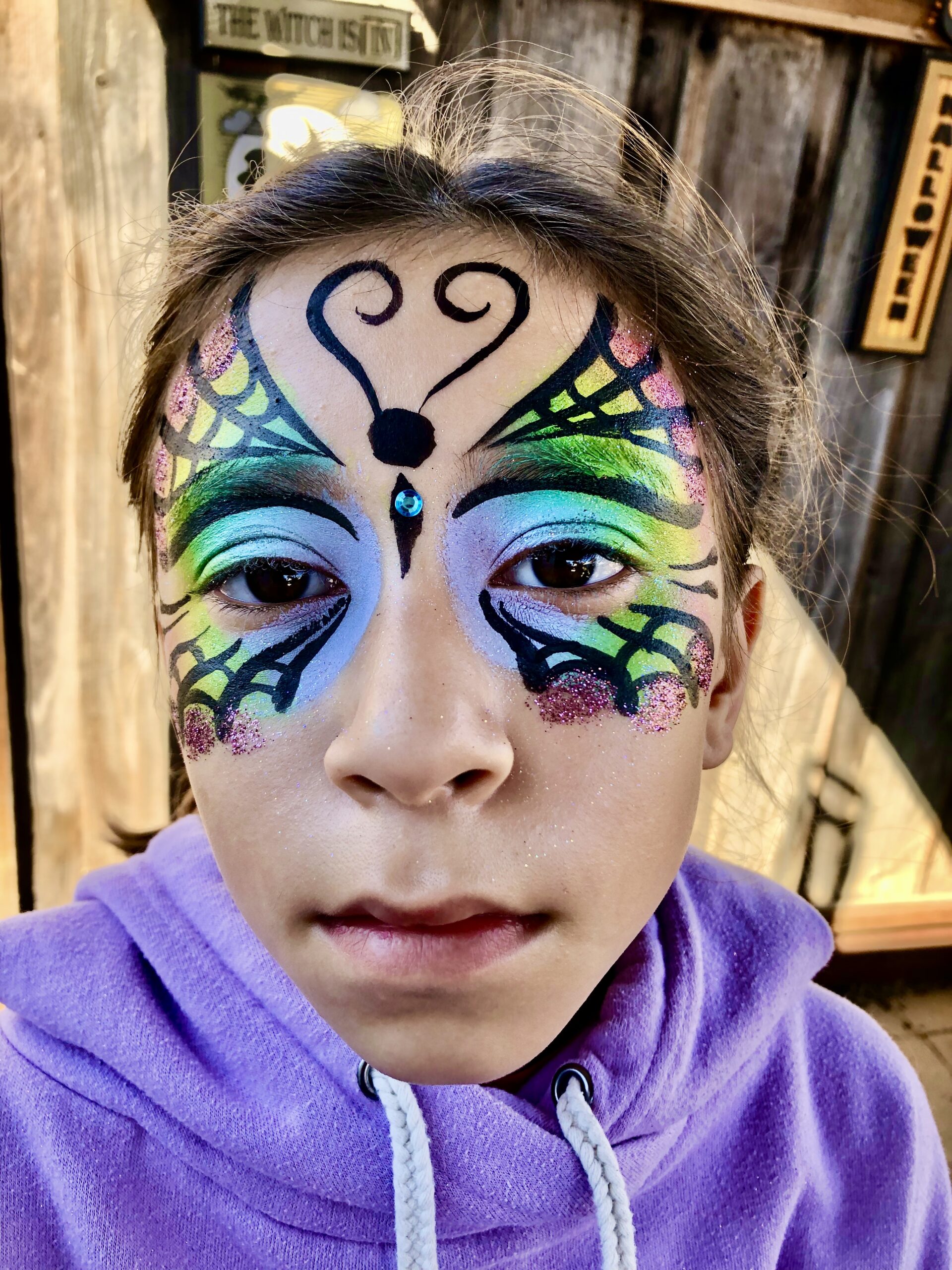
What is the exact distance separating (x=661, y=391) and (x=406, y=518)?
0.27 m

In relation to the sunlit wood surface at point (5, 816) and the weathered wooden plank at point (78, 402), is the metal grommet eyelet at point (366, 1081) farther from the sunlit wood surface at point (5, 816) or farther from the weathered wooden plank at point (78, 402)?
the sunlit wood surface at point (5, 816)

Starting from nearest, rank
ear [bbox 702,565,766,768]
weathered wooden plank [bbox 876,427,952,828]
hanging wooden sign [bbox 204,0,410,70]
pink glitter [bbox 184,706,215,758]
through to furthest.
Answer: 1. pink glitter [bbox 184,706,215,758]
2. ear [bbox 702,565,766,768]
3. hanging wooden sign [bbox 204,0,410,70]
4. weathered wooden plank [bbox 876,427,952,828]

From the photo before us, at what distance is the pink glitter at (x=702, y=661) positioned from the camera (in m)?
0.73

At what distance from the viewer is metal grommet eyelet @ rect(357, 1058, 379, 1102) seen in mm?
767

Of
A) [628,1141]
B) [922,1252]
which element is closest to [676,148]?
[628,1141]

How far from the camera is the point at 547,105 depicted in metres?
1.31

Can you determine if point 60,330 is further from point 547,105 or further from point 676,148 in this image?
point 676,148

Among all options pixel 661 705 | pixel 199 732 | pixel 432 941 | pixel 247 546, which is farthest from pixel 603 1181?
pixel 247 546

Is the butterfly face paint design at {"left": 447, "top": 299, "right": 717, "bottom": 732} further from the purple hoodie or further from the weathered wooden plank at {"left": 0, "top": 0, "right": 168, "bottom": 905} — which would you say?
the weathered wooden plank at {"left": 0, "top": 0, "right": 168, "bottom": 905}

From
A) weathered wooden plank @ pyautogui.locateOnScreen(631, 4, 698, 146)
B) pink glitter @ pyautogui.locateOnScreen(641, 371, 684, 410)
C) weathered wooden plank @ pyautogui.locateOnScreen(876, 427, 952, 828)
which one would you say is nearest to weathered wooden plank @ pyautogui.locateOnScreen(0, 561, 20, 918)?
pink glitter @ pyautogui.locateOnScreen(641, 371, 684, 410)

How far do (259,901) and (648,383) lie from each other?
0.58 metres

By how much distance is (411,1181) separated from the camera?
2.38ft

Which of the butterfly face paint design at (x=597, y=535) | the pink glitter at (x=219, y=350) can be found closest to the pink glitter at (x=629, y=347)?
the butterfly face paint design at (x=597, y=535)

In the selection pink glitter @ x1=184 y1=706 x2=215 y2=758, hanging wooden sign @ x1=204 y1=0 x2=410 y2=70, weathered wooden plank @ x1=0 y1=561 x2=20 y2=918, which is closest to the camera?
pink glitter @ x1=184 y1=706 x2=215 y2=758
